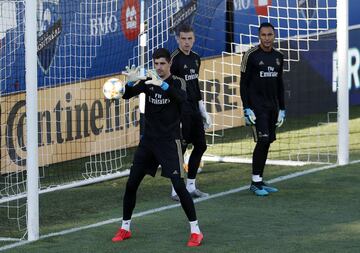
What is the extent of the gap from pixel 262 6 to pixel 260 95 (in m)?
6.56

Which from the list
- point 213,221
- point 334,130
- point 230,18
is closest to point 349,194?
point 213,221

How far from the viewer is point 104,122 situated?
1405 cm

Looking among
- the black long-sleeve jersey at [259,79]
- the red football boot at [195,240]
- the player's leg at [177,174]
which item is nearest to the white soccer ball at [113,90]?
the black long-sleeve jersey at [259,79]

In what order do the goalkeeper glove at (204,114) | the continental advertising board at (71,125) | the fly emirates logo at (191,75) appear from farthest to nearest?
the continental advertising board at (71,125)
the goalkeeper glove at (204,114)
the fly emirates logo at (191,75)

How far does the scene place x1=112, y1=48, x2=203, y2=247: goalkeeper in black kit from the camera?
8742 mm

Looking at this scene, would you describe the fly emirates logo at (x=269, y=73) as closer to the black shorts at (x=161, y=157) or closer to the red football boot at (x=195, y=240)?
the black shorts at (x=161, y=157)

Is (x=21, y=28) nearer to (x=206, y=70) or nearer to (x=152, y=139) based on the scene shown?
(x=152, y=139)

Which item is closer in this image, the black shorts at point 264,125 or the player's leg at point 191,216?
the player's leg at point 191,216

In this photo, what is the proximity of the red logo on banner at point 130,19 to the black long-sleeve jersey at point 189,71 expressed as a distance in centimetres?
293

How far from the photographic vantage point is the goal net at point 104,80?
11.6 m

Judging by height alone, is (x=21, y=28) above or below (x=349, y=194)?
above

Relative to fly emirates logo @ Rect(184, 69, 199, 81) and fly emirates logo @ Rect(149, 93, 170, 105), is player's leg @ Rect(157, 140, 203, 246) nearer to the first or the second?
fly emirates logo @ Rect(149, 93, 170, 105)

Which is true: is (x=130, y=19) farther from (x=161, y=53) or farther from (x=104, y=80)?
(x=161, y=53)

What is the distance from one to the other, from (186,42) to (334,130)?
20.8 ft
